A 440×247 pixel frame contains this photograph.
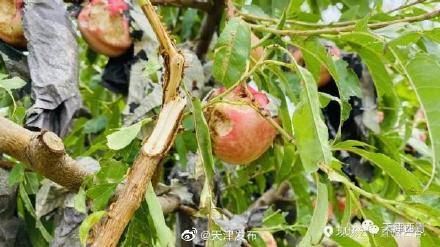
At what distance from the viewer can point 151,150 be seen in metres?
0.62

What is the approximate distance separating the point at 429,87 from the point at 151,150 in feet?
0.91

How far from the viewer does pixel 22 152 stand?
673 millimetres

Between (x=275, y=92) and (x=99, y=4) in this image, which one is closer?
(x=275, y=92)

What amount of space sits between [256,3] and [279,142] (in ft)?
0.72


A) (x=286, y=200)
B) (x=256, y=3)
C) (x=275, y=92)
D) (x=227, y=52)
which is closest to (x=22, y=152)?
(x=227, y=52)

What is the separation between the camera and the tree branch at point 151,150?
583 millimetres

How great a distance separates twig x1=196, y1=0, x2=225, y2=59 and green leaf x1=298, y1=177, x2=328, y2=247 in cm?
54

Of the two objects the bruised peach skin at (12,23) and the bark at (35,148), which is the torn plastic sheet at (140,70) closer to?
the bruised peach skin at (12,23)

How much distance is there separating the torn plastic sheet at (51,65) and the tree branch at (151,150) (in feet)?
0.75

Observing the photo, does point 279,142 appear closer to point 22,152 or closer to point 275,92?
point 275,92

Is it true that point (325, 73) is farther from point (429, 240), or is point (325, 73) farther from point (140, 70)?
point (429, 240)

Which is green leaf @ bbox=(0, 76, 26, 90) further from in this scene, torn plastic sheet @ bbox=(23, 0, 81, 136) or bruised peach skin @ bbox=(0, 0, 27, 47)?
bruised peach skin @ bbox=(0, 0, 27, 47)

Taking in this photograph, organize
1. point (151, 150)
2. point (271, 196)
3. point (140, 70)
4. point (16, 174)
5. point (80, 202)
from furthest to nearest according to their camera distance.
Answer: point (271, 196) → point (140, 70) → point (16, 174) → point (80, 202) → point (151, 150)

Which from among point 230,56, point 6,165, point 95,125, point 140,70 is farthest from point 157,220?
point 95,125
